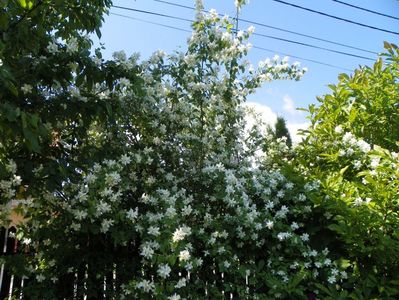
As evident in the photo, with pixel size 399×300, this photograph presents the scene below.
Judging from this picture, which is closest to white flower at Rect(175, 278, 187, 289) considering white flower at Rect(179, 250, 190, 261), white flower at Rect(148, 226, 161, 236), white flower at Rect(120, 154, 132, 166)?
white flower at Rect(179, 250, 190, 261)

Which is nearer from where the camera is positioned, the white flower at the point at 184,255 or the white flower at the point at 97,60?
the white flower at the point at 184,255

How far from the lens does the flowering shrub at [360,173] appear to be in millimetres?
3242

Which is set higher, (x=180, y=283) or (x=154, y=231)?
(x=154, y=231)

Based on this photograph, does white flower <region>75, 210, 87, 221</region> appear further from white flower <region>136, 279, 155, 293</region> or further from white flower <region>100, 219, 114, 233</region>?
white flower <region>136, 279, 155, 293</region>

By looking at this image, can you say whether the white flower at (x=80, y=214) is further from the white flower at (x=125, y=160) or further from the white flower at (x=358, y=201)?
the white flower at (x=358, y=201)

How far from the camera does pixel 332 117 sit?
4.23 metres

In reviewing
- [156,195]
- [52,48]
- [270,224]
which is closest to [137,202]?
[156,195]

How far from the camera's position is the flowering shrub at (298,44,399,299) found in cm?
324

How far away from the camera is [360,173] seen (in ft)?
11.5

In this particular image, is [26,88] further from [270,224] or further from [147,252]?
[270,224]

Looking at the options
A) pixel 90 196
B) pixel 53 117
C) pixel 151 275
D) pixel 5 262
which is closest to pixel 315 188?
pixel 151 275

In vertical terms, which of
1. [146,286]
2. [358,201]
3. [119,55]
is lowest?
[146,286]

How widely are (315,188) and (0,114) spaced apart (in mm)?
2495

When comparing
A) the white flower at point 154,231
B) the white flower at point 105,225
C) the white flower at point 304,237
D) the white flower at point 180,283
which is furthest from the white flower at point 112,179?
the white flower at point 304,237
